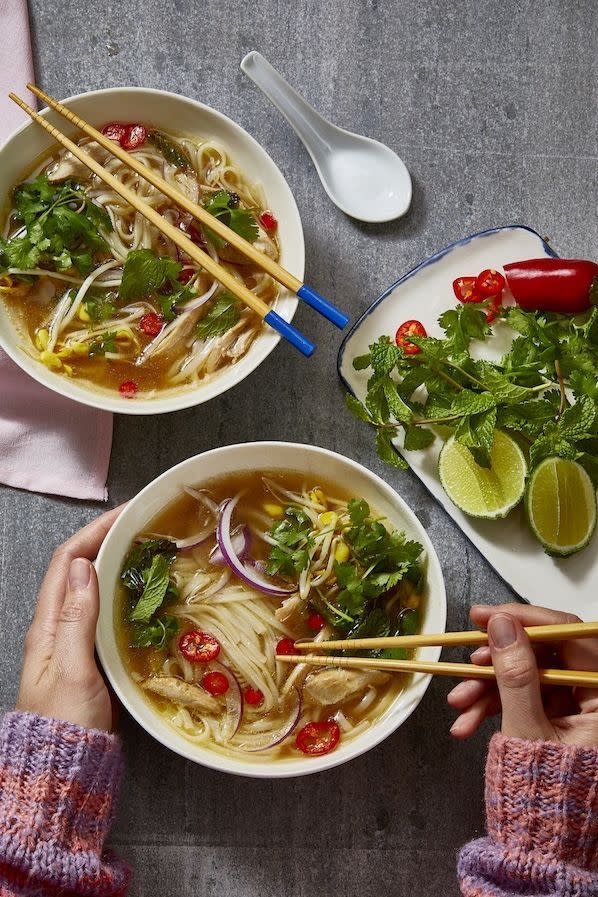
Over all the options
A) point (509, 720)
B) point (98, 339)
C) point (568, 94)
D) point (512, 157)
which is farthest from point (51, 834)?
point (568, 94)

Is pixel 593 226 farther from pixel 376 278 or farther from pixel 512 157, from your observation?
pixel 376 278

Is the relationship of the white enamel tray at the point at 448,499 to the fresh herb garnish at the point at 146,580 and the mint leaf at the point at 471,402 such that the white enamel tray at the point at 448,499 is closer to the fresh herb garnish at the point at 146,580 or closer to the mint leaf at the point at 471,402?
the mint leaf at the point at 471,402

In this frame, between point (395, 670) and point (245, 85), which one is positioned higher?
point (245, 85)

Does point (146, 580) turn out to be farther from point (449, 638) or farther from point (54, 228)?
point (54, 228)

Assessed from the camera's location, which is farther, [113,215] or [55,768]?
[113,215]

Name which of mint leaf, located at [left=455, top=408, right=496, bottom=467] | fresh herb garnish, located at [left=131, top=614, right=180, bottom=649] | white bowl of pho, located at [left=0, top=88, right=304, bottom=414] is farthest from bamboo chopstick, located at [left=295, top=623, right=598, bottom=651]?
white bowl of pho, located at [left=0, top=88, right=304, bottom=414]

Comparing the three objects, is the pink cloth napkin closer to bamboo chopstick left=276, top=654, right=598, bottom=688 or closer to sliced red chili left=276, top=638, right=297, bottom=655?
sliced red chili left=276, top=638, right=297, bottom=655
